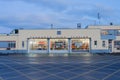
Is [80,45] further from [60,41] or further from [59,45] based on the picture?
[59,45]

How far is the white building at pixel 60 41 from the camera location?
1901 inches

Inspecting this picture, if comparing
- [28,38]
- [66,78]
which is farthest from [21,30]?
[66,78]

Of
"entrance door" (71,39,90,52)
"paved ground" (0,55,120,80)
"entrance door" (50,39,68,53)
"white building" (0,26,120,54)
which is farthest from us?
"entrance door" (50,39,68,53)

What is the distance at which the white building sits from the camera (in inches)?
1901

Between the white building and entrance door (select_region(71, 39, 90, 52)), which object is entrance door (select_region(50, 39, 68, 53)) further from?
entrance door (select_region(71, 39, 90, 52))

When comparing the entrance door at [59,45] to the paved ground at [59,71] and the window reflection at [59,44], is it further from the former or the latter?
the paved ground at [59,71]

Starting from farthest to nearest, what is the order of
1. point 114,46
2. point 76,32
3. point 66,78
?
point 114,46, point 76,32, point 66,78

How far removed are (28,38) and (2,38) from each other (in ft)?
16.9

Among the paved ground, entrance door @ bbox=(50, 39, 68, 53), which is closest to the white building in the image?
entrance door @ bbox=(50, 39, 68, 53)

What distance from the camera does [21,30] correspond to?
49.4 metres

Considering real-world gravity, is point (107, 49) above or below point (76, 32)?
below

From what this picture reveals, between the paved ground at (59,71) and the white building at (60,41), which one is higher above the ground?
the white building at (60,41)

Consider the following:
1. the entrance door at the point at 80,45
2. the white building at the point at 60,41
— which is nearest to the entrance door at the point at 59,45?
the white building at the point at 60,41

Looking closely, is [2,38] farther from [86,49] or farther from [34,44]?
[86,49]
